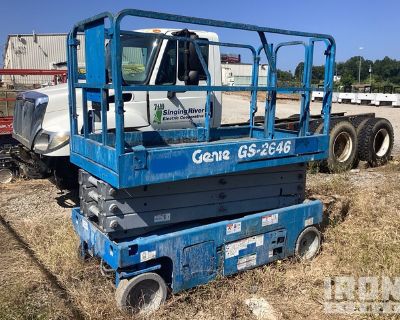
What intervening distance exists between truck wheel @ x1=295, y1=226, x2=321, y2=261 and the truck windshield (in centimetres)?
290

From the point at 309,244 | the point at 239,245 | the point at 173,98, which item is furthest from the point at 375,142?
the point at 239,245

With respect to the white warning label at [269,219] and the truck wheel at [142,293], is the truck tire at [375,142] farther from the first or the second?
the truck wheel at [142,293]

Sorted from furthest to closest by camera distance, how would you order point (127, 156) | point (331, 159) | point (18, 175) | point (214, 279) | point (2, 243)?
point (331, 159) < point (18, 175) < point (2, 243) < point (214, 279) < point (127, 156)

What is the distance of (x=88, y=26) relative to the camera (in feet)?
12.1

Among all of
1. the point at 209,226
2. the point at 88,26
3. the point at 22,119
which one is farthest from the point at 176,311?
the point at 22,119

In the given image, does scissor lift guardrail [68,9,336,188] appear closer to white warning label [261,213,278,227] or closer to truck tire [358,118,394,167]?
white warning label [261,213,278,227]

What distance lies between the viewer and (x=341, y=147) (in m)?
9.23

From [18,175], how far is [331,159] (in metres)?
6.03

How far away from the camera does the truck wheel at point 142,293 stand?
11.6 ft

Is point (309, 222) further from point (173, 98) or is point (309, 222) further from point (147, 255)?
point (173, 98)

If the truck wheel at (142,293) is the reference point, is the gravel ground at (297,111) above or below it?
above

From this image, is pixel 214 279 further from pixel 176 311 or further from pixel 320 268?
pixel 320 268

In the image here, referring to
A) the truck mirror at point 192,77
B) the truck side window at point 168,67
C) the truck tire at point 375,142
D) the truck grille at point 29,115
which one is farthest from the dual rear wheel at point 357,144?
the truck grille at point 29,115

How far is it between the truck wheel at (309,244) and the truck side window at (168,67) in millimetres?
2680
